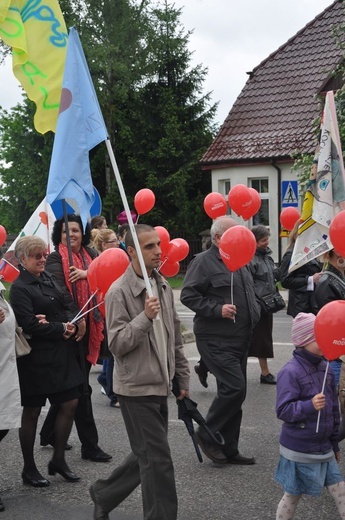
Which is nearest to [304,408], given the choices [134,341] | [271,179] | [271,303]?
[134,341]

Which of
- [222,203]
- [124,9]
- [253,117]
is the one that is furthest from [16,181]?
[222,203]

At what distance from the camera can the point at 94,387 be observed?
34.0 feet

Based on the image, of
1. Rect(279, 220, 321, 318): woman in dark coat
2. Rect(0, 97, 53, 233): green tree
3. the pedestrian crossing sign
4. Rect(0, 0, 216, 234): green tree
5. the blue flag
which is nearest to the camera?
the blue flag

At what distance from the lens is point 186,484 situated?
6527 mm

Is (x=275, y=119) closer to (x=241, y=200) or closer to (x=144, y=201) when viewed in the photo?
(x=144, y=201)

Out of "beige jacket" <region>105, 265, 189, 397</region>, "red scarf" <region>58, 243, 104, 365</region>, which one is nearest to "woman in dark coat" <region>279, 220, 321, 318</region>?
"red scarf" <region>58, 243, 104, 365</region>

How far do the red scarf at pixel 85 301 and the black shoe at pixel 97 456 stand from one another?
2.35 feet

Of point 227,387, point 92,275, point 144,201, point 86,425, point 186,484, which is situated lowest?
point 186,484

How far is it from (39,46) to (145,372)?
2.60 meters

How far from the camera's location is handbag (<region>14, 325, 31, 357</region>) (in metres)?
6.43

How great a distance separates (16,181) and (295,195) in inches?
979

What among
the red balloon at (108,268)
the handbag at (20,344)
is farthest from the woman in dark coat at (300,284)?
the handbag at (20,344)

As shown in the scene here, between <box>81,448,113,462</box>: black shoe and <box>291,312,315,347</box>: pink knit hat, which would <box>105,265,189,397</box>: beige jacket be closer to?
<box>291,312,315,347</box>: pink knit hat

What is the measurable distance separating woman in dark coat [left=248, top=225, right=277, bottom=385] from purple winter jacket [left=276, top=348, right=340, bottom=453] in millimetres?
4825
